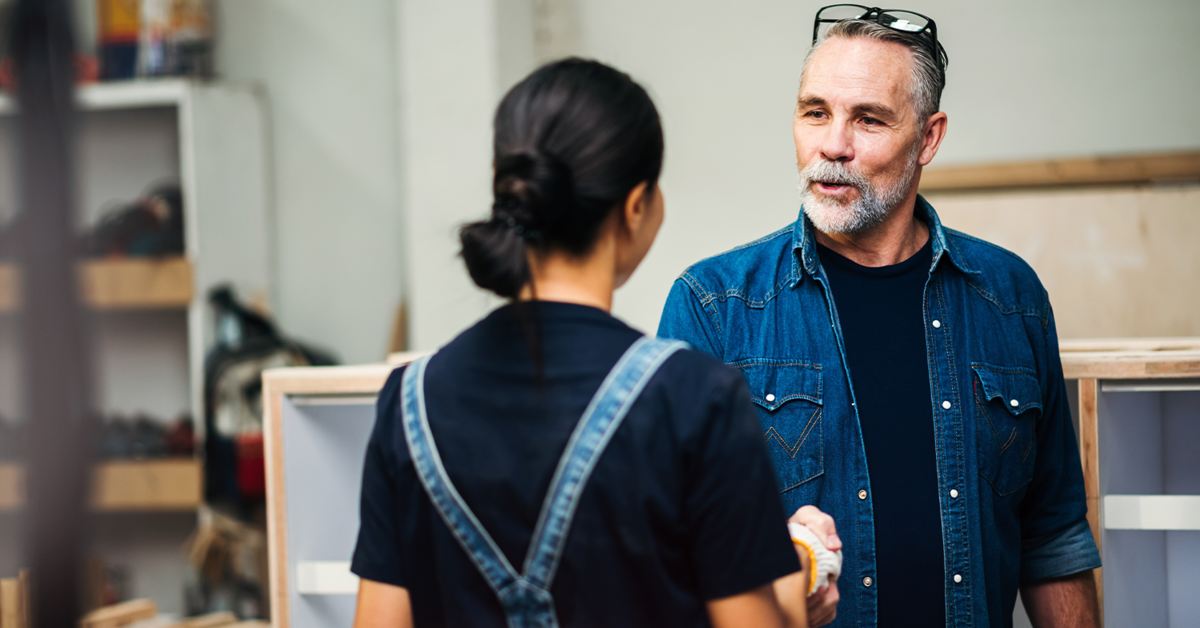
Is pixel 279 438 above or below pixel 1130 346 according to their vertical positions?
below

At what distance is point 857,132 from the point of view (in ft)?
4.99

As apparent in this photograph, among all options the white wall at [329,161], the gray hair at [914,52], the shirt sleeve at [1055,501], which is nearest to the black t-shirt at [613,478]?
the shirt sleeve at [1055,501]

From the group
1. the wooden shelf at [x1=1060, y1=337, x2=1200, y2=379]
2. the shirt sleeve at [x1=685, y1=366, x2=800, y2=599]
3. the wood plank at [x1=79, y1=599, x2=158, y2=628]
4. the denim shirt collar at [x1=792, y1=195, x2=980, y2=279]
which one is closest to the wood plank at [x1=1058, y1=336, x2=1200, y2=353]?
the wooden shelf at [x1=1060, y1=337, x2=1200, y2=379]

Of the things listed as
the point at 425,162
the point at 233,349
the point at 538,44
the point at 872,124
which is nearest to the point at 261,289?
the point at 233,349

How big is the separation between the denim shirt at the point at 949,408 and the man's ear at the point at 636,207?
539 mm

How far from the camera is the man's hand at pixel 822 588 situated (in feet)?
3.35

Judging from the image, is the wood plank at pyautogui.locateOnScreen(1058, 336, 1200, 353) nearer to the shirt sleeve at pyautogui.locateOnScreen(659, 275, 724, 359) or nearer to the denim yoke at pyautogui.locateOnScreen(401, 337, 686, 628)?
the shirt sleeve at pyautogui.locateOnScreen(659, 275, 724, 359)

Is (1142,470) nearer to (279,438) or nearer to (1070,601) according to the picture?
(1070,601)

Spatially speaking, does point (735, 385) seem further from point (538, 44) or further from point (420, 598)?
point (538, 44)

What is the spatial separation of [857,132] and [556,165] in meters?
0.87

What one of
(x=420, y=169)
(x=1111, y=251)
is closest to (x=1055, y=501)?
(x=1111, y=251)

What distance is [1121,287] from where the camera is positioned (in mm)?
2773

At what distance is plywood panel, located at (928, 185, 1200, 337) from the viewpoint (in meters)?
2.74

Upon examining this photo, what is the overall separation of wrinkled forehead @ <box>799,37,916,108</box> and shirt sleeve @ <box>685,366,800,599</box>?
2.83 ft
